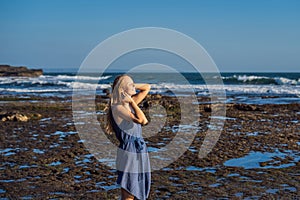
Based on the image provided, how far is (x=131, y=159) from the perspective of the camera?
4.83m

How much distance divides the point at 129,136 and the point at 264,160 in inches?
200


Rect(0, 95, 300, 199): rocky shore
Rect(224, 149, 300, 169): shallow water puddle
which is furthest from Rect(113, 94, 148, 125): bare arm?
Rect(224, 149, 300, 169): shallow water puddle

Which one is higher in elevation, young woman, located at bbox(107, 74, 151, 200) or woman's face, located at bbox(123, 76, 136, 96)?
woman's face, located at bbox(123, 76, 136, 96)

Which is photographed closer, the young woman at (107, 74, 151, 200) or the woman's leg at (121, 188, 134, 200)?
the young woman at (107, 74, 151, 200)

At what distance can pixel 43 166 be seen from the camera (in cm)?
845

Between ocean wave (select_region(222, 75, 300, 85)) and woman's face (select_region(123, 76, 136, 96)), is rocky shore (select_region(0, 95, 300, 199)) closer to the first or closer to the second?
woman's face (select_region(123, 76, 136, 96))

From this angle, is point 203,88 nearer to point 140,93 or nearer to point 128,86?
point 140,93

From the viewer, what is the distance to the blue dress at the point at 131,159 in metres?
4.84

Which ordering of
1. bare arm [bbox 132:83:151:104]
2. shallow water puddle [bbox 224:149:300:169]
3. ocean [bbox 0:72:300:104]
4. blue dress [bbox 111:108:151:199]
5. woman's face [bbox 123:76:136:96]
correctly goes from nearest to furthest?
1. woman's face [bbox 123:76:136:96]
2. blue dress [bbox 111:108:151:199]
3. bare arm [bbox 132:83:151:104]
4. shallow water puddle [bbox 224:149:300:169]
5. ocean [bbox 0:72:300:104]

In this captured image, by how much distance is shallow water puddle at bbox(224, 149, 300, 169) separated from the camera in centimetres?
842

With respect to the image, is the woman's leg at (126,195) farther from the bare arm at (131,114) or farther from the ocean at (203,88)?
the ocean at (203,88)

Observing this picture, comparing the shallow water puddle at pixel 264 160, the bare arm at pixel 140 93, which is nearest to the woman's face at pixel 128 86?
the bare arm at pixel 140 93

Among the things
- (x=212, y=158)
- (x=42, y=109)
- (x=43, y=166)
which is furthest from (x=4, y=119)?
(x=212, y=158)

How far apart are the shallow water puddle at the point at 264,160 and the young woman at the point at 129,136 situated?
4.04 metres
